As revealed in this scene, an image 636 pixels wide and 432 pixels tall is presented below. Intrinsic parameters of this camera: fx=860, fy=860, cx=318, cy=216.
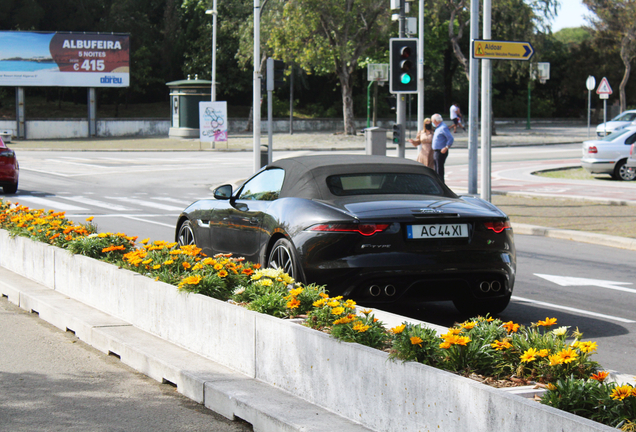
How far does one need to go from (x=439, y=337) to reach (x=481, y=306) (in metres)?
3.34

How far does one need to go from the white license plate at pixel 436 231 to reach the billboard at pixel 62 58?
4812 centimetres

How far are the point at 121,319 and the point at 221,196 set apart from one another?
2.03 m

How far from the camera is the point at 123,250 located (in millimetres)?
7348

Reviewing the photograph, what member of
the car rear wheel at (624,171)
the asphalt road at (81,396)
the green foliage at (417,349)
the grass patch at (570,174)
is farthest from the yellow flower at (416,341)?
the grass patch at (570,174)

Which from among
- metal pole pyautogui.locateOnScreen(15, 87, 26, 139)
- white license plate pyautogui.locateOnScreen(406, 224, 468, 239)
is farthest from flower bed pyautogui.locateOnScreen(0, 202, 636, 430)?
metal pole pyautogui.locateOnScreen(15, 87, 26, 139)

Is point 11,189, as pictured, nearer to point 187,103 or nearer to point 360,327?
point 360,327

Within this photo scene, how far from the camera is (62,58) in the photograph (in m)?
52.0

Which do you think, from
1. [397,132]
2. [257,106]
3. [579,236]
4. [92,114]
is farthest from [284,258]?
[92,114]

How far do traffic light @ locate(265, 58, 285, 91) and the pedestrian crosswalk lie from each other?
14.6 feet

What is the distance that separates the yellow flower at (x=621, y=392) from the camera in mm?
3204

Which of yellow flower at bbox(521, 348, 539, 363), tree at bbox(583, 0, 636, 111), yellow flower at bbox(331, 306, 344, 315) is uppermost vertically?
tree at bbox(583, 0, 636, 111)

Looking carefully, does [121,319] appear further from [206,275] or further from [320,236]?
[320,236]

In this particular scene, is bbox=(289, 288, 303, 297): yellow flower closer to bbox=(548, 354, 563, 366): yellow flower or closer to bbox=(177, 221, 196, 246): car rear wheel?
bbox=(548, 354, 563, 366): yellow flower

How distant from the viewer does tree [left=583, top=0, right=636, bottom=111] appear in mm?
56812
